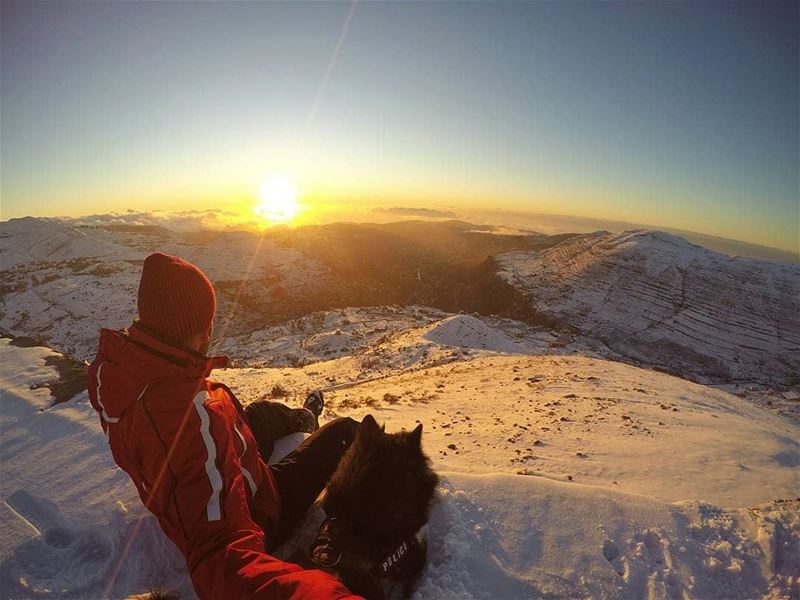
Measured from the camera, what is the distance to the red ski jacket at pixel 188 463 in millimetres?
1941

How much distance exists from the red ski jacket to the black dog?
51 cm

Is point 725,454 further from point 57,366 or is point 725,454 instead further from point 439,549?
point 57,366

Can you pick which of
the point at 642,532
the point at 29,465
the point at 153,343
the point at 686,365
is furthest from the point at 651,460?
the point at 686,365

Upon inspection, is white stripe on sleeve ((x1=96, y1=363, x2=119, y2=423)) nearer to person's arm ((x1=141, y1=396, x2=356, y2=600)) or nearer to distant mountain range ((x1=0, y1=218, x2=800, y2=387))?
person's arm ((x1=141, y1=396, x2=356, y2=600))

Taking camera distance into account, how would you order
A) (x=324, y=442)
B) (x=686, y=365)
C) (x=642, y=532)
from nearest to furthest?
(x=642, y=532) → (x=324, y=442) → (x=686, y=365)

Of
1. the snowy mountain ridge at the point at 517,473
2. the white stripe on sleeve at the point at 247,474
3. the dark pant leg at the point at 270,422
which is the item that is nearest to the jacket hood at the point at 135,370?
the white stripe on sleeve at the point at 247,474

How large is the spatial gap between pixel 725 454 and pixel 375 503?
6291 mm

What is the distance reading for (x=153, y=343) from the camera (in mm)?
2387

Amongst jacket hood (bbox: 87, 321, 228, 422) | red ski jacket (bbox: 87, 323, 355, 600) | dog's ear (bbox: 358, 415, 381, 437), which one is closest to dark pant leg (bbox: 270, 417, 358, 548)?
red ski jacket (bbox: 87, 323, 355, 600)

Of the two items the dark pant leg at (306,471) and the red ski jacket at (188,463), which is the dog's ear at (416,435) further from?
the dark pant leg at (306,471)

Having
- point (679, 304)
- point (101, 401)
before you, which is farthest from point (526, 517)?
point (679, 304)

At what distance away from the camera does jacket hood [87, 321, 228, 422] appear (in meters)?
2.32

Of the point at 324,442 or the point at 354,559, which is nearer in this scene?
the point at 354,559

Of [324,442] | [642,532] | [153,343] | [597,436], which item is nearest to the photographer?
[153,343]
